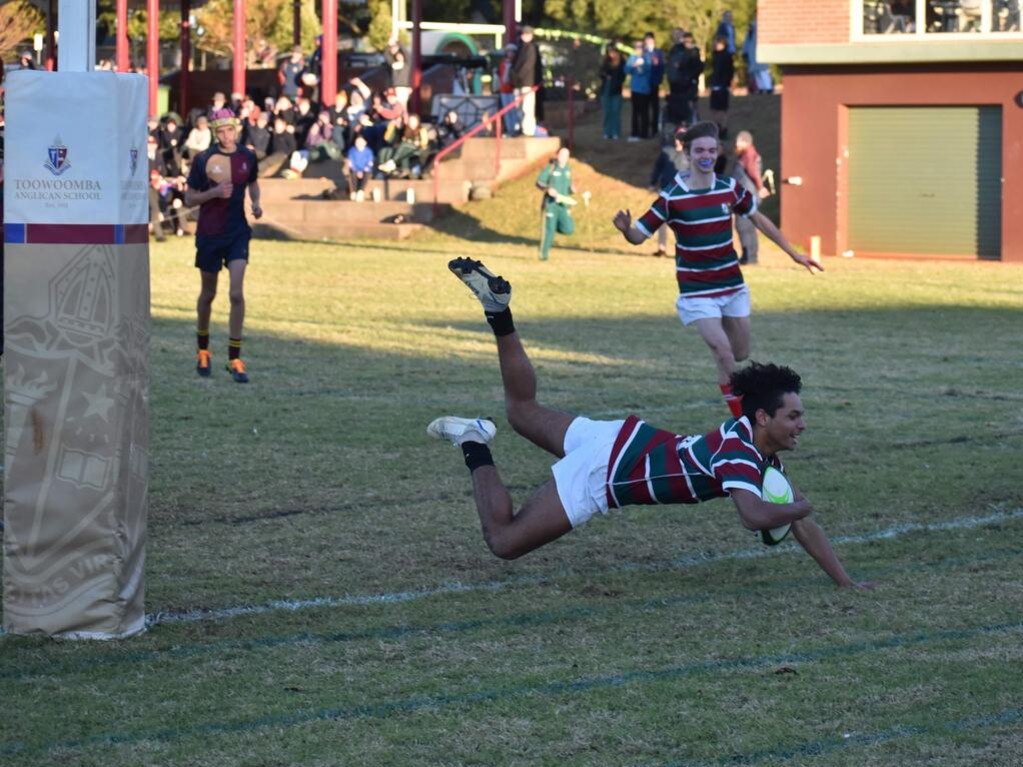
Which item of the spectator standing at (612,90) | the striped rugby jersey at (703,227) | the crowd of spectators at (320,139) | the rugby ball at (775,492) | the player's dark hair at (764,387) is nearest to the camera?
the rugby ball at (775,492)

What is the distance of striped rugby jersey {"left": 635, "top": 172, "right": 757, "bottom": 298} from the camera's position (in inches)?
480

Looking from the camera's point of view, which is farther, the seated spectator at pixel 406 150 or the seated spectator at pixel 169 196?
the seated spectator at pixel 406 150

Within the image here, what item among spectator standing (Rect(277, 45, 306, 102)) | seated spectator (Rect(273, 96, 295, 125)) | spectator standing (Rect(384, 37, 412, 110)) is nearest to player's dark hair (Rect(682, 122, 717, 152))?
seated spectator (Rect(273, 96, 295, 125))

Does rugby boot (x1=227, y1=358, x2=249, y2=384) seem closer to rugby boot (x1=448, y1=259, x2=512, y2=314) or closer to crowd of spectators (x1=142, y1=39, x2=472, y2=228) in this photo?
rugby boot (x1=448, y1=259, x2=512, y2=314)

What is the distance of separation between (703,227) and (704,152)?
22.8 inches

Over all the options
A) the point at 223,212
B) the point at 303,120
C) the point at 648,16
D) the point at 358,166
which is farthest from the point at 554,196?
the point at 648,16

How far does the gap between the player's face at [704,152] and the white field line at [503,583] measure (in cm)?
342

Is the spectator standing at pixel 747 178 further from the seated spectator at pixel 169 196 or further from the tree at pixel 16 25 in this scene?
the tree at pixel 16 25

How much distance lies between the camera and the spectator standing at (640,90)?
37.4 m

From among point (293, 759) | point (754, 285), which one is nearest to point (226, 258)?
point (293, 759)

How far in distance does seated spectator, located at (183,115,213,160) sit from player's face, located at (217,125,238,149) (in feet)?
68.6

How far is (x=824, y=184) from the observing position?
3319 centimetres

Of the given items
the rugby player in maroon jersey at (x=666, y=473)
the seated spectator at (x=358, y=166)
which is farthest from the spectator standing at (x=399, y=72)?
the rugby player in maroon jersey at (x=666, y=473)

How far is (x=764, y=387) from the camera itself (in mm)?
7461
